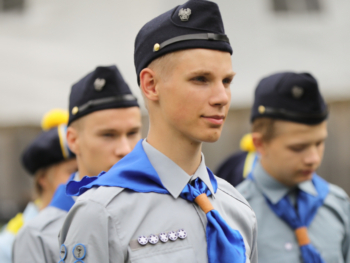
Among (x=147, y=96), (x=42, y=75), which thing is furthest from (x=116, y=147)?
(x=42, y=75)

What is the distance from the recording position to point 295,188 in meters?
3.79

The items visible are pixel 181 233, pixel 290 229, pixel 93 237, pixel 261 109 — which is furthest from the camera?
pixel 261 109

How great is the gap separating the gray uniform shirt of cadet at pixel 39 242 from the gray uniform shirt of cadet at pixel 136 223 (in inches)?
41.3

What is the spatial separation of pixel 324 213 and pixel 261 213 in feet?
1.60

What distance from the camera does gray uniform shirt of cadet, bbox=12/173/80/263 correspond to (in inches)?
119

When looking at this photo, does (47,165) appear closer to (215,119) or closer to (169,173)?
(169,173)

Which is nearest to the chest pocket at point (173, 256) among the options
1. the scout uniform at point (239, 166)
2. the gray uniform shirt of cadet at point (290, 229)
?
the gray uniform shirt of cadet at point (290, 229)

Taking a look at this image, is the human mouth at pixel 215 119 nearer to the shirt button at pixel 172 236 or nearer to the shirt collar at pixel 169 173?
the shirt collar at pixel 169 173

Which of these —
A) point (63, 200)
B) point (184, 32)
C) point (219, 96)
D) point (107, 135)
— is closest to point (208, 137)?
point (219, 96)

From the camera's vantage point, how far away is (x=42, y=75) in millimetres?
10500

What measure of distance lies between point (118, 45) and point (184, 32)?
8.09 metres

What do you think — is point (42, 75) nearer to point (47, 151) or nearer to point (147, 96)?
point (47, 151)

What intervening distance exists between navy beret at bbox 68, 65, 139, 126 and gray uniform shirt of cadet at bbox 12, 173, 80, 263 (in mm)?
729

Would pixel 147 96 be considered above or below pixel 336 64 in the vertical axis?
above
